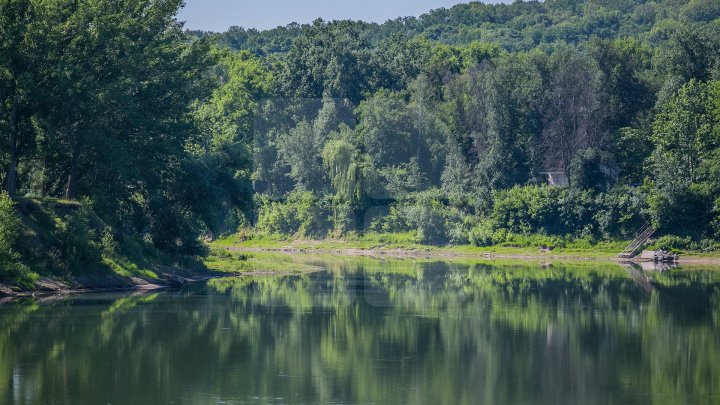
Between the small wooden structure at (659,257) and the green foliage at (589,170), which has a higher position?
the green foliage at (589,170)

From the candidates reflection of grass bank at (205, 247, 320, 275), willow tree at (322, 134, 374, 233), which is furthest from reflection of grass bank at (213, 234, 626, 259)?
reflection of grass bank at (205, 247, 320, 275)

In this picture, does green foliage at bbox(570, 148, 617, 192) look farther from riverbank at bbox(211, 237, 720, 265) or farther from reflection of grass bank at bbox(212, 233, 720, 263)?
riverbank at bbox(211, 237, 720, 265)

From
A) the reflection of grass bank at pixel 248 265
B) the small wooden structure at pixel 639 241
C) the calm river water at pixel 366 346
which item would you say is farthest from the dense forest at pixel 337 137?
the calm river water at pixel 366 346

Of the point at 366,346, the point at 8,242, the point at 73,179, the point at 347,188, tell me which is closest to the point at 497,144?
the point at 347,188

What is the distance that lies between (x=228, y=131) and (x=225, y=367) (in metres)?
79.0

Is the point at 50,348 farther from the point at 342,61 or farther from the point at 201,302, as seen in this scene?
the point at 342,61

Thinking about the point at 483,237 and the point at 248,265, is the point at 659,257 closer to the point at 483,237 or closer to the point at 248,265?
the point at 483,237

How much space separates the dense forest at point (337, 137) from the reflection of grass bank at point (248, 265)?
2.21 m

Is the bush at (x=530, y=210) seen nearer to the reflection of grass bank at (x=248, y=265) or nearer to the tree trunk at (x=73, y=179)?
the reflection of grass bank at (x=248, y=265)

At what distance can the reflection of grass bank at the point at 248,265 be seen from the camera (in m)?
66.1

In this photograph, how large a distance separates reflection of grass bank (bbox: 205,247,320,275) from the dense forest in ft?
7.24

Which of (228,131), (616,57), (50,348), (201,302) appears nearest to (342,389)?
(50,348)

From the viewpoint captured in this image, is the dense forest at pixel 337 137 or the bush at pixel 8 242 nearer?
the bush at pixel 8 242

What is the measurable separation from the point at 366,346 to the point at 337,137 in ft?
239
